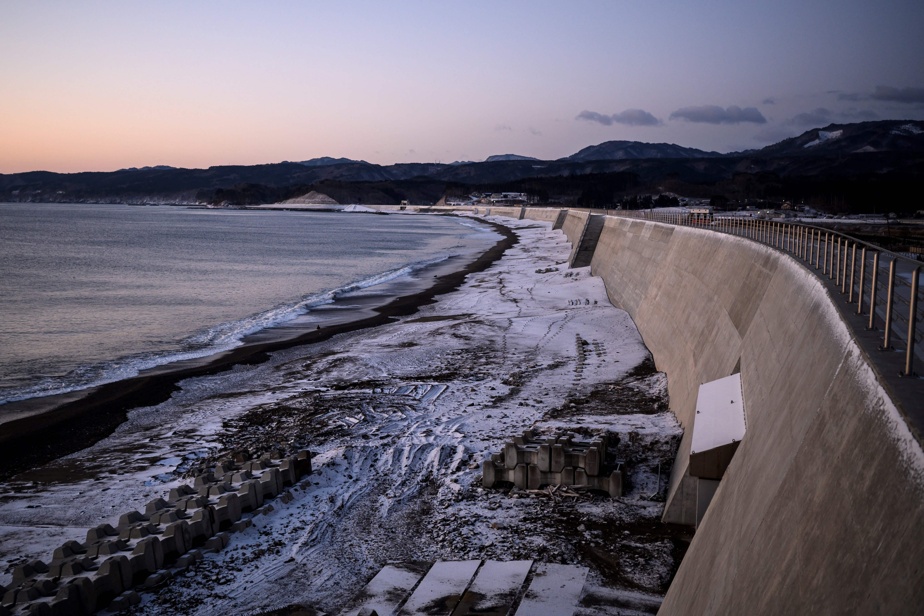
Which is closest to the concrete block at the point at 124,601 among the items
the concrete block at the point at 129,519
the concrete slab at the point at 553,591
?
the concrete block at the point at 129,519

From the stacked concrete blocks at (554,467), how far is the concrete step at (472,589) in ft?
8.15

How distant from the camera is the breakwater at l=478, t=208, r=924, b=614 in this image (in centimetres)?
367

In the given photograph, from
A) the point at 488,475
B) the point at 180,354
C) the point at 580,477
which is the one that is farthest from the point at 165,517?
the point at 180,354

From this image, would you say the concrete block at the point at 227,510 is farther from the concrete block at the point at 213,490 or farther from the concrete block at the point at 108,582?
the concrete block at the point at 108,582

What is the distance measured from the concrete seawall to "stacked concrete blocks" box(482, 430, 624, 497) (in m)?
1.15

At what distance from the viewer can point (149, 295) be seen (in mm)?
40531

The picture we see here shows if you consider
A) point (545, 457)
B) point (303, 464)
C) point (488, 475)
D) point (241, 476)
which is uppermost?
point (545, 457)

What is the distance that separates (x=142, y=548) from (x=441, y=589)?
12.6 feet

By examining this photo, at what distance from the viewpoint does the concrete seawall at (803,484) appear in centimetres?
365

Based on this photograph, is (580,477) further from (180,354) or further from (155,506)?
(180,354)

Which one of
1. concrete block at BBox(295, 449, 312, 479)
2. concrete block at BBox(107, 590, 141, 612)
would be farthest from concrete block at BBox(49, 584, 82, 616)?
concrete block at BBox(295, 449, 312, 479)

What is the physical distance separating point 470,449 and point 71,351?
18278 mm

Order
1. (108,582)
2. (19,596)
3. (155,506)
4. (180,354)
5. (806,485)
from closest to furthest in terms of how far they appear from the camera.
→ (806,485)
(19,596)
(108,582)
(155,506)
(180,354)

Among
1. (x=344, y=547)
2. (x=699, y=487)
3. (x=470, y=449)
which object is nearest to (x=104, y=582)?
(x=344, y=547)
